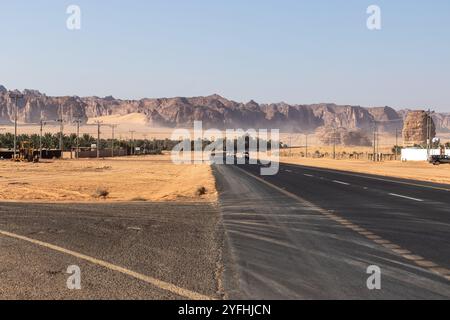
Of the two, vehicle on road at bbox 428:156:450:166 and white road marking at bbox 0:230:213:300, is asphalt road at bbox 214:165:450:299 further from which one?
vehicle on road at bbox 428:156:450:166

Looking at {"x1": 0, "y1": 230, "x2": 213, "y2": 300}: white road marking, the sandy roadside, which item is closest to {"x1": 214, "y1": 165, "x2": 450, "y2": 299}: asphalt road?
{"x1": 0, "y1": 230, "x2": 213, "y2": 300}: white road marking

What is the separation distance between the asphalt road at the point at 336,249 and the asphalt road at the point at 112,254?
0.57 m

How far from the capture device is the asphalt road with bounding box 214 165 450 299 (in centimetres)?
748

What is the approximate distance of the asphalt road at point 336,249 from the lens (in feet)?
24.6

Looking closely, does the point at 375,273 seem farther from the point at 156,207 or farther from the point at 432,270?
the point at 156,207

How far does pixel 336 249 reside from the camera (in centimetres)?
1066

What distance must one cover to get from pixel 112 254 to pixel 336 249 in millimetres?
3744

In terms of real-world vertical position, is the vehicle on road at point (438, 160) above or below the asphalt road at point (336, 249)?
below

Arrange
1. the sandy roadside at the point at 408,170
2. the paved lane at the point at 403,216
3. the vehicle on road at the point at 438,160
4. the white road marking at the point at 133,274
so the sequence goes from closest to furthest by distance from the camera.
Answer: the white road marking at the point at 133,274, the paved lane at the point at 403,216, the sandy roadside at the point at 408,170, the vehicle on road at the point at 438,160

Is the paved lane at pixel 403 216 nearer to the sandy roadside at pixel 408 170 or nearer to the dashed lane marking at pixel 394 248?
the dashed lane marking at pixel 394 248

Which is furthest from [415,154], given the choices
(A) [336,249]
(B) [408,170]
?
(A) [336,249]

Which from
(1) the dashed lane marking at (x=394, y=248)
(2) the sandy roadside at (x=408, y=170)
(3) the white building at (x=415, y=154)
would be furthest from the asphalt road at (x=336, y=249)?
(3) the white building at (x=415, y=154)

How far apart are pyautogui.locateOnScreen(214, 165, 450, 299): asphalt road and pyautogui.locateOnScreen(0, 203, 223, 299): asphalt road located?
57 cm
